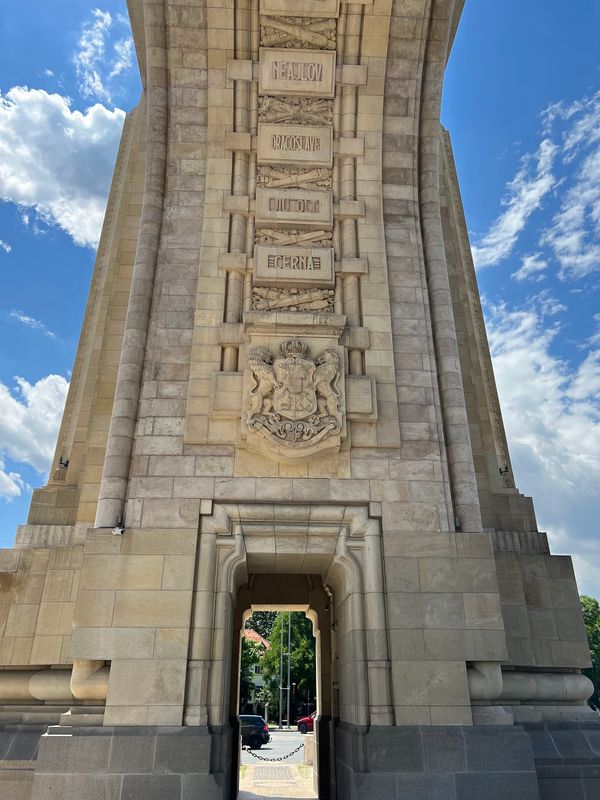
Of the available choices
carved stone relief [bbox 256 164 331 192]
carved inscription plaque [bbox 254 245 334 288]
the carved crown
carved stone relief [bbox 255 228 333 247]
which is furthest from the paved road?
carved stone relief [bbox 256 164 331 192]

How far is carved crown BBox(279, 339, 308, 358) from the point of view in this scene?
386 inches

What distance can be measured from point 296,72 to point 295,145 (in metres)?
1.68

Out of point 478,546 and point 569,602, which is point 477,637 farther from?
point 569,602

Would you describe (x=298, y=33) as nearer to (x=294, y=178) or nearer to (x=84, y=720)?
(x=294, y=178)

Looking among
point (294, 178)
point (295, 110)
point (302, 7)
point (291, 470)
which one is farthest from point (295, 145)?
point (291, 470)

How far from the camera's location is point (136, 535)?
27.9 feet

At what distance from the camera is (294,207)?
453 inches

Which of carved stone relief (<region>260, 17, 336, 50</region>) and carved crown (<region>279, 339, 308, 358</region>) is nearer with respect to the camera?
carved crown (<region>279, 339, 308, 358</region>)

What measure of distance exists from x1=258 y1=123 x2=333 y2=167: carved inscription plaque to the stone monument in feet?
0.22

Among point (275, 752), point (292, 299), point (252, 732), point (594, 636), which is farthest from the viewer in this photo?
point (594, 636)

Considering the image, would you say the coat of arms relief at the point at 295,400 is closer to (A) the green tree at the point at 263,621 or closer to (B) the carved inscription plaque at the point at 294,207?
(B) the carved inscription plaque at the point at 294,207

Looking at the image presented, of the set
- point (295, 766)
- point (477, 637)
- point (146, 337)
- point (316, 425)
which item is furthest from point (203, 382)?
point (295, 766)

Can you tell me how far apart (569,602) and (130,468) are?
798 cm

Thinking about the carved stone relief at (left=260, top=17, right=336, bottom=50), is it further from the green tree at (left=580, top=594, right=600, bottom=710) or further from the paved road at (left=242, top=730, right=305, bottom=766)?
the green tree at (left=580, top=594, right=600, bottom=710)
